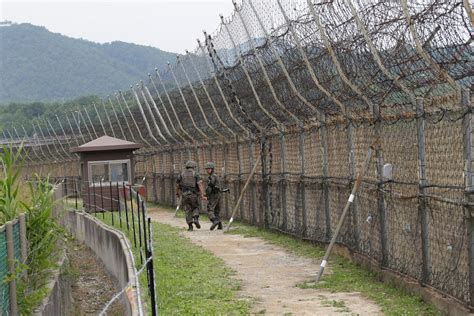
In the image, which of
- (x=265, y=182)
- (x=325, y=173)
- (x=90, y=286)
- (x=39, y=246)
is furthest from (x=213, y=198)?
(x=39, y=246)

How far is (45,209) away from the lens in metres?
13.0

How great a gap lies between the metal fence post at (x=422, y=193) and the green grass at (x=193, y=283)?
5.58 feet

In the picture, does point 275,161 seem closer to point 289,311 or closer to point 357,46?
point 357,46

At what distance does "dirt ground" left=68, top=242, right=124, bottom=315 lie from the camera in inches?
619

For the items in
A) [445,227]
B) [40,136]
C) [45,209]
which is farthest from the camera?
A: [40,136]

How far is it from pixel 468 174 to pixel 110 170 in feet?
68.2

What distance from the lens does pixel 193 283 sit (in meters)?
12.1

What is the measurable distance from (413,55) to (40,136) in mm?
59557

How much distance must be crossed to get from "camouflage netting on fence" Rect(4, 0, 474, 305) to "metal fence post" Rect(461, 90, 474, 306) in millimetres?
13

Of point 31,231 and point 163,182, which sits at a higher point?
point 31,231

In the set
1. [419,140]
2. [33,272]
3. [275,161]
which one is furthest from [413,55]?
[275,161]

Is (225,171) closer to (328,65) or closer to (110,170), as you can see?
(110,170)

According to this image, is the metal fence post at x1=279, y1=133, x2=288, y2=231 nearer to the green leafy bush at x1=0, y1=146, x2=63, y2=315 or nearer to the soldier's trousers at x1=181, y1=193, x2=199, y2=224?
the soldier's trousers at x1=181, y1=193, x2=199, y2=224

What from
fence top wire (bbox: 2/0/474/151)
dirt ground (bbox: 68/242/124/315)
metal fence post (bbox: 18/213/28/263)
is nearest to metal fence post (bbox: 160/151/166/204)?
fence top wire (bbox: 2/0/474/151)
